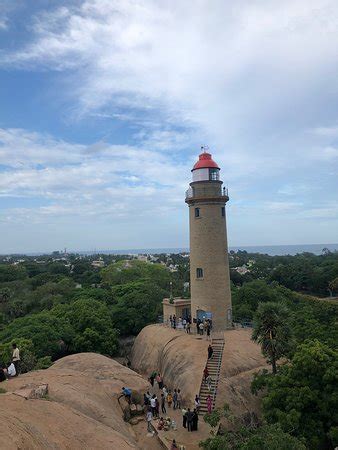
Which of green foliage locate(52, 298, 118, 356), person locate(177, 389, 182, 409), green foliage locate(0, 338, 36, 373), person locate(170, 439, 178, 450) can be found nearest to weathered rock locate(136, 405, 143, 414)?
person locate(177, 389, 182, 409)

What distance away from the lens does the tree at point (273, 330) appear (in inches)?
794

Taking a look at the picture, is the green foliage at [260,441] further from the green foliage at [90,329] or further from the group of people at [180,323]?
the green foliage at [90,329]

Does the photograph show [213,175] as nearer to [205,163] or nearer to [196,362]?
[205,163]

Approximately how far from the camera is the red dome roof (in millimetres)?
30227

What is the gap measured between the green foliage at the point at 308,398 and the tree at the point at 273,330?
7.24 ft

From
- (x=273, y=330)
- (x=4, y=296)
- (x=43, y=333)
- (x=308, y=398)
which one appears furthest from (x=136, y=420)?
(x=4, y=296)

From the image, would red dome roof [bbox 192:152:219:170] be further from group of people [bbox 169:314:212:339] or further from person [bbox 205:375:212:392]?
person [bbox 205:375:212:392]

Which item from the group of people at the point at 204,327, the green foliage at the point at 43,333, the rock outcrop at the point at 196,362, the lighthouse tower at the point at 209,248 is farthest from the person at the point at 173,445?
the green foliage at the point at 43,333

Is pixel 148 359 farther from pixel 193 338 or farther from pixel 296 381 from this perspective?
pixel 296 381

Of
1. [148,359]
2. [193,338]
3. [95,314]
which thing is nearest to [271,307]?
[193,338]

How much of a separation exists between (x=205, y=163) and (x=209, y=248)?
6.57 meters

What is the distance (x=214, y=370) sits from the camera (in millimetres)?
22328

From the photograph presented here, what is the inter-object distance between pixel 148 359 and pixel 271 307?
11.5 m

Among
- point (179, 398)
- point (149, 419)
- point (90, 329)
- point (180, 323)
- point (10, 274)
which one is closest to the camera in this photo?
point (149, 419)
